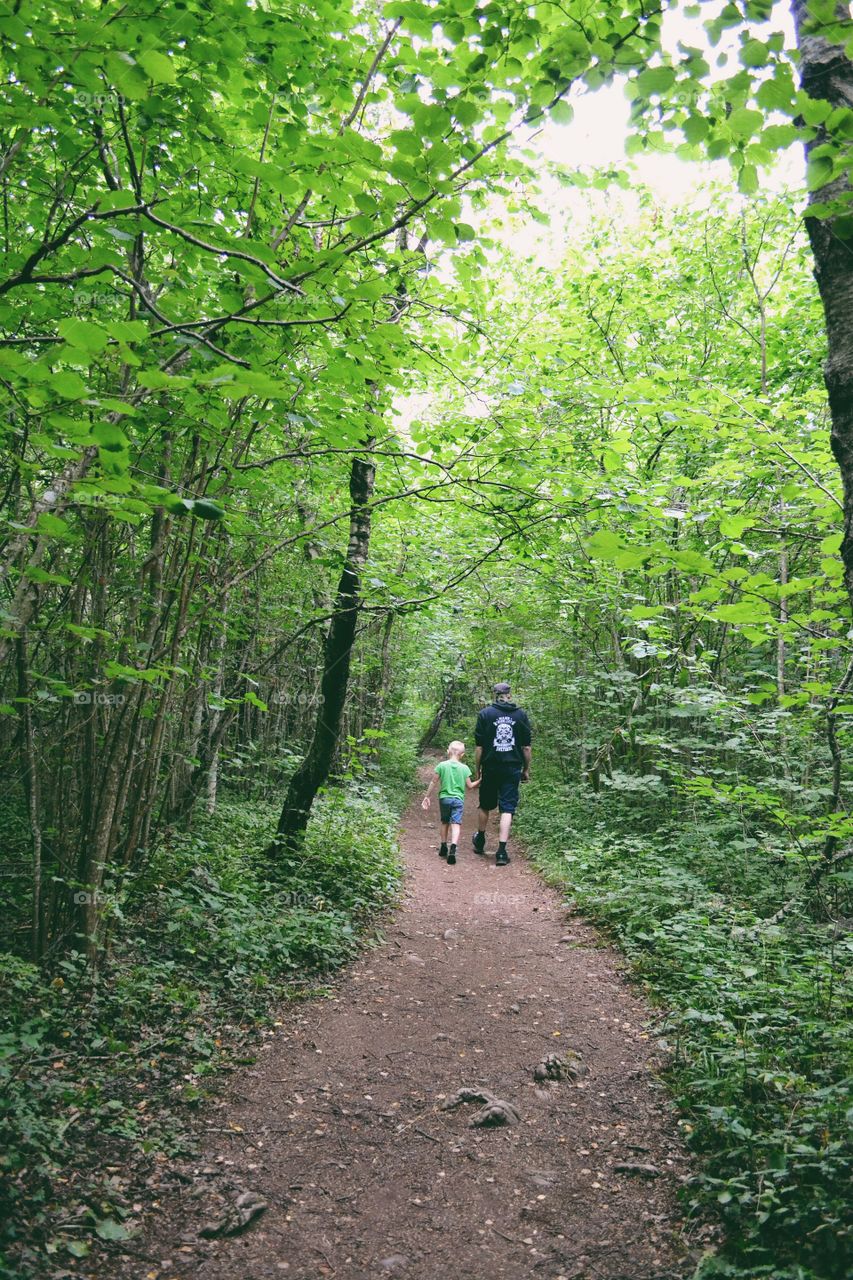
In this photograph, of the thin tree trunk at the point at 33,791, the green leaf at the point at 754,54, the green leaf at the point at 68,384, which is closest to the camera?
the green leaf at the point at 68,384

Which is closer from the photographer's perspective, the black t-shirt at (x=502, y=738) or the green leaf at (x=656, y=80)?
the green leaf at (x=656, y=80)

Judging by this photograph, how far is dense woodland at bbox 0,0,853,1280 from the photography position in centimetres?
251

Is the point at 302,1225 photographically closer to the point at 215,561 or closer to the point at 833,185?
the point at 215,561

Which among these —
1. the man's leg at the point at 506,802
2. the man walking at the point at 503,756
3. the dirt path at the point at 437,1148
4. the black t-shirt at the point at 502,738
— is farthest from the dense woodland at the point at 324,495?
the black t-shirt at the point at 502,738

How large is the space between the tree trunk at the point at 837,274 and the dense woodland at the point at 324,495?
0.01 m

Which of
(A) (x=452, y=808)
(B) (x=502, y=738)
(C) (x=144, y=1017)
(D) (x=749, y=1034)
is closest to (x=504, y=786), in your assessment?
(B) (x=502, y=738)

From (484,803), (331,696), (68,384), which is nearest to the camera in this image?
(68,384)

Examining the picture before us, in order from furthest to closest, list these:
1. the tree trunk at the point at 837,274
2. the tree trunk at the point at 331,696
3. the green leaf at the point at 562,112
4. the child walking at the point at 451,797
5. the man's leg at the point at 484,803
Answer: the man's leg at the point at 484,803, the child walking at the point at 451,797, the tree trunk at the point at 331,696, the green leaf at the point at 562,112, the tree trunk at the point at 837,274

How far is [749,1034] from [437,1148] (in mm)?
1758

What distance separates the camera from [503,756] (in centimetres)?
983

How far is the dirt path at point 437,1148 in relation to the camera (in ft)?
8.84

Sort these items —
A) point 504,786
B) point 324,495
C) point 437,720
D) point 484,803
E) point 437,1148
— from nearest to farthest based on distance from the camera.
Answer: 1. point 437,1148
2. point 324,495
3. point 504,786
4. point 484,803
5. point 437,720

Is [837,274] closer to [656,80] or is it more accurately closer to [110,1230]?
[656,80]

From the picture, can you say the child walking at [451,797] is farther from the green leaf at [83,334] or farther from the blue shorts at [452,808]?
the green leaf at [83,334]
